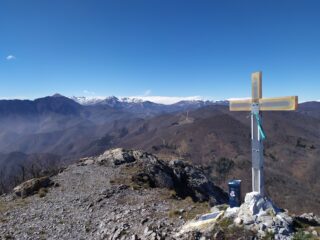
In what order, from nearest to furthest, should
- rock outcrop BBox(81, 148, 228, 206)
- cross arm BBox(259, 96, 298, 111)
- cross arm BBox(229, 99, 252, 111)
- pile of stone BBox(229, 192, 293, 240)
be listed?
cross arm BBox(259, 96, 298, 111), pile of stone BBox(229, 192, 293, 240), cross arm BBox(229, 99, 252, 111), rock outcrop BBox(81, 148, 228, 206)

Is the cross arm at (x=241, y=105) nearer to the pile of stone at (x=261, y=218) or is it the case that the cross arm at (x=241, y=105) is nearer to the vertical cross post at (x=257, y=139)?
the vertical cross post at (x=257, y=139)

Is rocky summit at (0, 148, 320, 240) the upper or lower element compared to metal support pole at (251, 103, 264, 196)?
lower

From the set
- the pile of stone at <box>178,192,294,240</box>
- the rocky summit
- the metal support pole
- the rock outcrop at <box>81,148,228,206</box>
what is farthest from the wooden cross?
the rock outcrop at <box>81,148,228,206</box>

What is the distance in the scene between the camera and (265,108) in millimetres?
17844

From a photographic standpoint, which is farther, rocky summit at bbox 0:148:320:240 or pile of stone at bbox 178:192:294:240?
rocky summit at bbox 0:148:320:240

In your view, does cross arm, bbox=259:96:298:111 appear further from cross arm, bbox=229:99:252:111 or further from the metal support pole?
cross arm, bbox=229:99:252:111

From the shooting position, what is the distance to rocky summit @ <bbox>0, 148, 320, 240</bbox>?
57.8 feet

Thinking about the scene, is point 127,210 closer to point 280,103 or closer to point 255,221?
point 255,221

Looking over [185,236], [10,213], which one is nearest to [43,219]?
[10,213]

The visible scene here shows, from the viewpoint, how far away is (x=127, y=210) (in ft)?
85.3

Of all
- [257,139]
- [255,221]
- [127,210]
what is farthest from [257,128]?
[127,210]

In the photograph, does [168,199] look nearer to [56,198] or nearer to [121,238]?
[121,238]

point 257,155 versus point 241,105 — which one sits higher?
point 241,105

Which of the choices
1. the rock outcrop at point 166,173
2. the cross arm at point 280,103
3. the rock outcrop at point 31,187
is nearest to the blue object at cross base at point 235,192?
the cross arm at point 280,103
